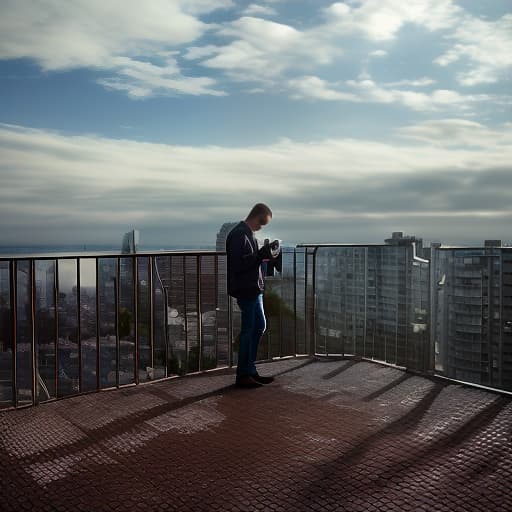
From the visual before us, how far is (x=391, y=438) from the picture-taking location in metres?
2.89

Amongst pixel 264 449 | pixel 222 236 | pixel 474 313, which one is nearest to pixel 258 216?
pixel 222 236

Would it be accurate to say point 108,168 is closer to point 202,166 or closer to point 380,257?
point 202,166

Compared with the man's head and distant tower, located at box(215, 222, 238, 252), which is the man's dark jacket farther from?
distant tower, located at box(215, 222, 238, 252)

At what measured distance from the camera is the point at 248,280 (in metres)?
3.96

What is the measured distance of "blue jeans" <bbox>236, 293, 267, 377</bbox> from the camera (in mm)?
4047

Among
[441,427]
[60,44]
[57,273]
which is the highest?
[60,44]

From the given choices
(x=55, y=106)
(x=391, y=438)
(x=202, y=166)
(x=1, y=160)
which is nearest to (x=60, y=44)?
(x=55, y=106)

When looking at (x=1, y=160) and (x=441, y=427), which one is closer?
(x=441, y=427)

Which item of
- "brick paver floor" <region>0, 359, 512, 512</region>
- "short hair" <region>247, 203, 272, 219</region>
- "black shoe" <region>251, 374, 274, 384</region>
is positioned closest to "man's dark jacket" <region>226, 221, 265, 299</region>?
"short hair" <region>247, 203, 272, 219</region>

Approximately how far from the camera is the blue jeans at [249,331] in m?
4.05

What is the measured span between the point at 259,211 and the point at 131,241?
139cm

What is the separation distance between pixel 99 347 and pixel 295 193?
25.8ft

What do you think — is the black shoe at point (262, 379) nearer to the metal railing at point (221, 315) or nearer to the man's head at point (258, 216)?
the metal railing at point (221, 315)

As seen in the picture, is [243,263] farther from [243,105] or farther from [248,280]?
[243,105]
